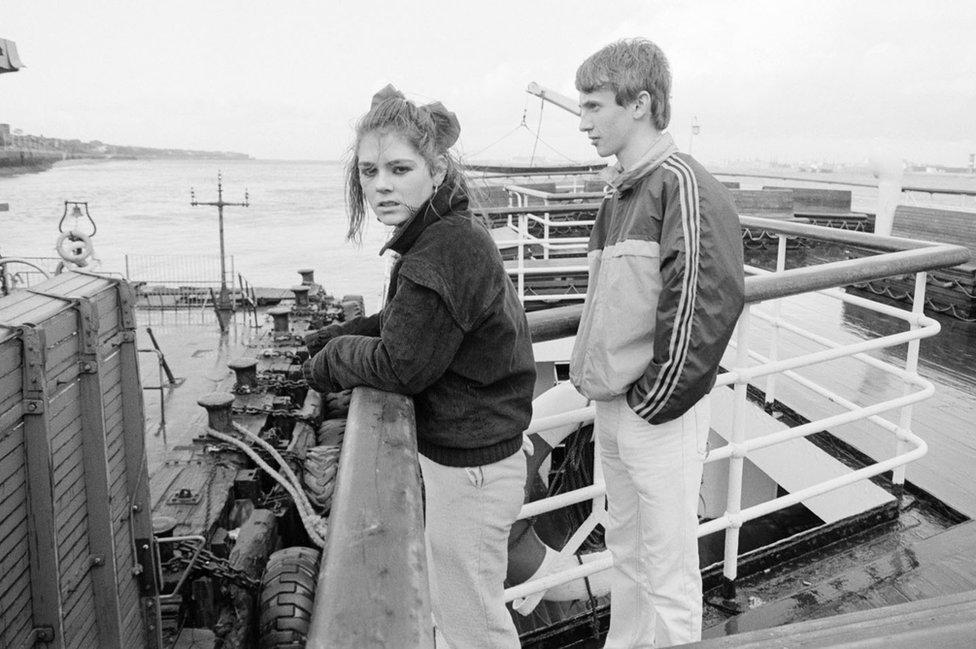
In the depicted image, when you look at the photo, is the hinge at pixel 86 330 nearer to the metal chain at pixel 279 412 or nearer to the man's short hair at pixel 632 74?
the man's short hair at pixel 632 74

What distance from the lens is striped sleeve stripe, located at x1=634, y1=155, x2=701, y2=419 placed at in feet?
5.85

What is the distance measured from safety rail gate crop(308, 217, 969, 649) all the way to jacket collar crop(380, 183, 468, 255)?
16.5 inches

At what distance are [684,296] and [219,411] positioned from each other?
11.5 m

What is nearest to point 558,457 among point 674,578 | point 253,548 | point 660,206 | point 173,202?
point 674,578

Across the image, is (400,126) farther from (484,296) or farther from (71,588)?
(71,588)

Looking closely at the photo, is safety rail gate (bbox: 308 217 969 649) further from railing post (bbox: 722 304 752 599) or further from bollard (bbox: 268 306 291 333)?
bollard (bbox: 268 306 291 333)

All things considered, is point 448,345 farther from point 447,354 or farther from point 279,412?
point 279,412

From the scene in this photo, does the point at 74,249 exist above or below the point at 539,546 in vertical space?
above

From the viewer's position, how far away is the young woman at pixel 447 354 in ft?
5.21

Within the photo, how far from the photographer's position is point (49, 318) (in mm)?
3611

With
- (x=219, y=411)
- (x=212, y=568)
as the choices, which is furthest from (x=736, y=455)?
(x=219, y=411)

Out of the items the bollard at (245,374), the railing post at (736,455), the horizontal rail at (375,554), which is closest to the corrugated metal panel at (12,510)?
the horizontal rail at (375,554)

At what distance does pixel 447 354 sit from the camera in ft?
5.24

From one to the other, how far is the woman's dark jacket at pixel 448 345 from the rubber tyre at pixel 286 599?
19.0 ft
